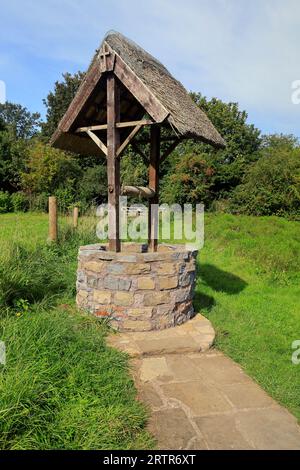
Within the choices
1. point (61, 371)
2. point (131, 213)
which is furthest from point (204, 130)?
point (131, 213)

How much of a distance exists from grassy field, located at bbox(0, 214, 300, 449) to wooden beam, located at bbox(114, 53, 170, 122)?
2.51m

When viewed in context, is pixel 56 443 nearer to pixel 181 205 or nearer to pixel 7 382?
pixel 7 382

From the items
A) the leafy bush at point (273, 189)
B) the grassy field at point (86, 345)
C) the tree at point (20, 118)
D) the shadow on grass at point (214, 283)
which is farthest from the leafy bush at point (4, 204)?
the tree at point (20, 118)

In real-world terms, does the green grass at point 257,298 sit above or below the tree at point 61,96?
below

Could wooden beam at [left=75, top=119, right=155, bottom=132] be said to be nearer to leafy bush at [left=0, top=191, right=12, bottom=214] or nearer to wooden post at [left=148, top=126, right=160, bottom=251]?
wooden post at [left=148, top=126, right=160, bottom=251]

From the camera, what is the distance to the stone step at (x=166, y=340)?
3725mm

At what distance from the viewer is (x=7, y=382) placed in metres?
2.39

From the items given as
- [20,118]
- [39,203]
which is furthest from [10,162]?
[20,118]

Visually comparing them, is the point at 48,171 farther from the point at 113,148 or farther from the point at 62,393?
the point at 62,393

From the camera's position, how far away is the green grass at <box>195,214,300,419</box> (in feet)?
11.8

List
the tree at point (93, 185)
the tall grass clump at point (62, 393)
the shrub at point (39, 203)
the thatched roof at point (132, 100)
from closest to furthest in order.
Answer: the tall grass clump at point (62, 393) < the thatched roof at point (132, 100) < the shrub at point (39, 203) < the tree at point (93, 185)

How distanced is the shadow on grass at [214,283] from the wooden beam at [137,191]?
1.86 metres

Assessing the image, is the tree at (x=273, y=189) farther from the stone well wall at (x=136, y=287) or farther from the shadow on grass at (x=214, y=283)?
the stone well wall at (x=136, y=287)

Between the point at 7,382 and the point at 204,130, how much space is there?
387 centimetres
